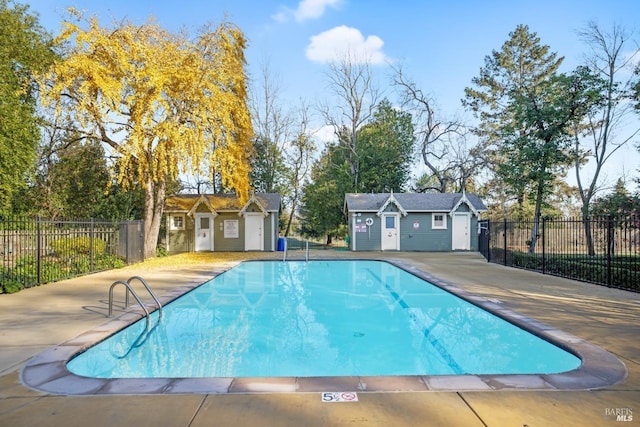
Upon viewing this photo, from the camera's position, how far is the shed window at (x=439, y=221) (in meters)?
21.7

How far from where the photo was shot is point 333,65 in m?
29.2

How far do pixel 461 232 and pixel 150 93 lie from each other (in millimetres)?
17101

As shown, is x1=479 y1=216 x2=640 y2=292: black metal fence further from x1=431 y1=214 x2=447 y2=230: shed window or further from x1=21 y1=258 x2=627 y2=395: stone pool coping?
x1=21 y1=258 x2=627 y2=395: stone pool coping

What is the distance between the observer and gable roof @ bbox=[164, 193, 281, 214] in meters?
21.3

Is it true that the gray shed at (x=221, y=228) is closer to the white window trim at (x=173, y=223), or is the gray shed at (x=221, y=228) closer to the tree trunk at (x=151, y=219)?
the white window trim at (x=173, y=223)

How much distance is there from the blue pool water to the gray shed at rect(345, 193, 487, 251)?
12297mm

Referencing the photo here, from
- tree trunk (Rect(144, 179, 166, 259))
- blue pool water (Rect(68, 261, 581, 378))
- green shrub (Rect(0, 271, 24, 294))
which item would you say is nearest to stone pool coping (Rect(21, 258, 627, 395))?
blue pool water (Rect(68, 261, 581, 378))

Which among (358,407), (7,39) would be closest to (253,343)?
(358,407)

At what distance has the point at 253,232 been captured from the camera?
2164 centimetres

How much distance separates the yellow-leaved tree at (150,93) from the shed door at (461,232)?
42.0ft

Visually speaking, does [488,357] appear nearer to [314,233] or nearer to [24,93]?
[24,93]

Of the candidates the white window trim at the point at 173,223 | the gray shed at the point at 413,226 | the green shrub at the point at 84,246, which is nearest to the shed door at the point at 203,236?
the white window trim at the point at 173,223

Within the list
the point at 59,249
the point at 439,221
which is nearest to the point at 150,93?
the point at 59,249

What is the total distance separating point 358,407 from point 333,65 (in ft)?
96.2
